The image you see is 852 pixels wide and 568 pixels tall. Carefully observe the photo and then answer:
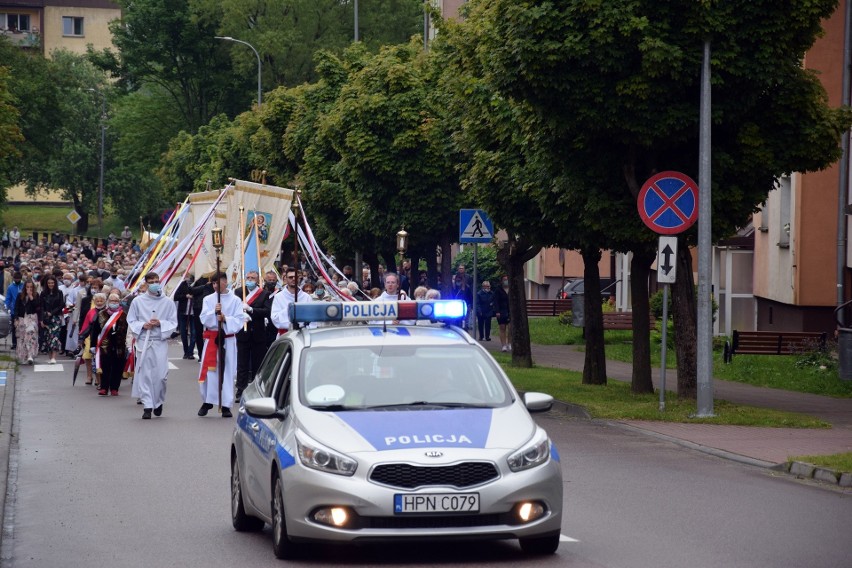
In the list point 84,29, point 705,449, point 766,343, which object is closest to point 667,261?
point 705,449

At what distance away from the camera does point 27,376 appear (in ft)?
95.7

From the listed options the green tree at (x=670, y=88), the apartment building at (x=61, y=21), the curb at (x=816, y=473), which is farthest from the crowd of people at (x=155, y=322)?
the apartment building at (x=61, y=21)

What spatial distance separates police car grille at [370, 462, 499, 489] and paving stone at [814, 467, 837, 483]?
5.85 metres

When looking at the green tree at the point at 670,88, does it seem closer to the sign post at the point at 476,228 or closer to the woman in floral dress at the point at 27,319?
the sign post at the point at 476,228

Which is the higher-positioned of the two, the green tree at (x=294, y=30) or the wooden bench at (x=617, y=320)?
the green tree at (x=294, y=30)

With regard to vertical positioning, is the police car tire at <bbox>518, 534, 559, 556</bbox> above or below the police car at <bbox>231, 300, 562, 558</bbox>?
below

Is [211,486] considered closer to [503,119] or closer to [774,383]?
[503,119]

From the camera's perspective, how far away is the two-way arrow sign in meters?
19.5

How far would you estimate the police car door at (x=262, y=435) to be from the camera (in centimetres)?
1009

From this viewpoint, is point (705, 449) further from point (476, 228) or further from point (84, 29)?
point (84, 29)

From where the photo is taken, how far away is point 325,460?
30.4ft

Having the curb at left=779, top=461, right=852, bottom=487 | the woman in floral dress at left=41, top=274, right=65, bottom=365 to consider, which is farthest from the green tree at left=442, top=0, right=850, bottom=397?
the woman in floral dress at left=41, top=274, right=65, bottom=365

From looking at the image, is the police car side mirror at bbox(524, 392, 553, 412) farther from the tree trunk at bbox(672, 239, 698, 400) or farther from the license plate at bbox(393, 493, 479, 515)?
the tree trunk at bbox(672, 239, 698, 400)

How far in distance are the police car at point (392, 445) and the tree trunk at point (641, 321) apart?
12.1m
